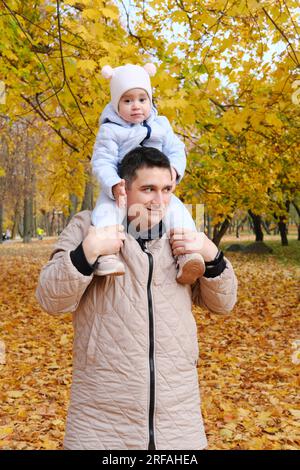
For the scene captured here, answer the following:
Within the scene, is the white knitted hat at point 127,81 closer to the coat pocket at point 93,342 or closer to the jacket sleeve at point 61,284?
the jacket sleeve at point 61,284

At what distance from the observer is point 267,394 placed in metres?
5.35

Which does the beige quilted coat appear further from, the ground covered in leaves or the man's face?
the ground covered in leaves

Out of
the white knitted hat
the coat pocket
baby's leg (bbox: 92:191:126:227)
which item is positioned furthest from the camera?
the white knitted hat

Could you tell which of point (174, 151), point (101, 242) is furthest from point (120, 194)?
point (174, 151)

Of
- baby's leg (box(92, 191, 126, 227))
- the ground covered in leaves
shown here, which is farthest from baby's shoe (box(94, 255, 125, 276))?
the ground covered in leaves

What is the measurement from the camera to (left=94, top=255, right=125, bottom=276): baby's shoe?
1.74m

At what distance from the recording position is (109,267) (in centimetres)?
174

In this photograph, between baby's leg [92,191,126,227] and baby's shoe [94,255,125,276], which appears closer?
baby's shoe [94,255,125,276]

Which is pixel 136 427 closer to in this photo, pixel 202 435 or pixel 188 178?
pixel 202 435

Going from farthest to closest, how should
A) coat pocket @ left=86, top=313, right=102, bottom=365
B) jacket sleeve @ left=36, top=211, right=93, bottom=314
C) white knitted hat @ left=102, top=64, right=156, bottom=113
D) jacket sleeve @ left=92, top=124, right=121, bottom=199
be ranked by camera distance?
white knitted hat @ left=102, top=64, right=156, bottom=113
jacket sleeve @ left=92, top=124, right=121, bottom=199
coat pocket @ left=86, top=313, right=102, bottom=365
jacket sleeve @ left=36, top=211, right=93, bottom=314

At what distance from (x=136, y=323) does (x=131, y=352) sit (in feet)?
0.34

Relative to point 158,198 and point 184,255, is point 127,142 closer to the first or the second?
point 158,198

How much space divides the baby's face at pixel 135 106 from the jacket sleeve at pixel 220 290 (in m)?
0.75

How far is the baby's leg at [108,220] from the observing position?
1746 mm
